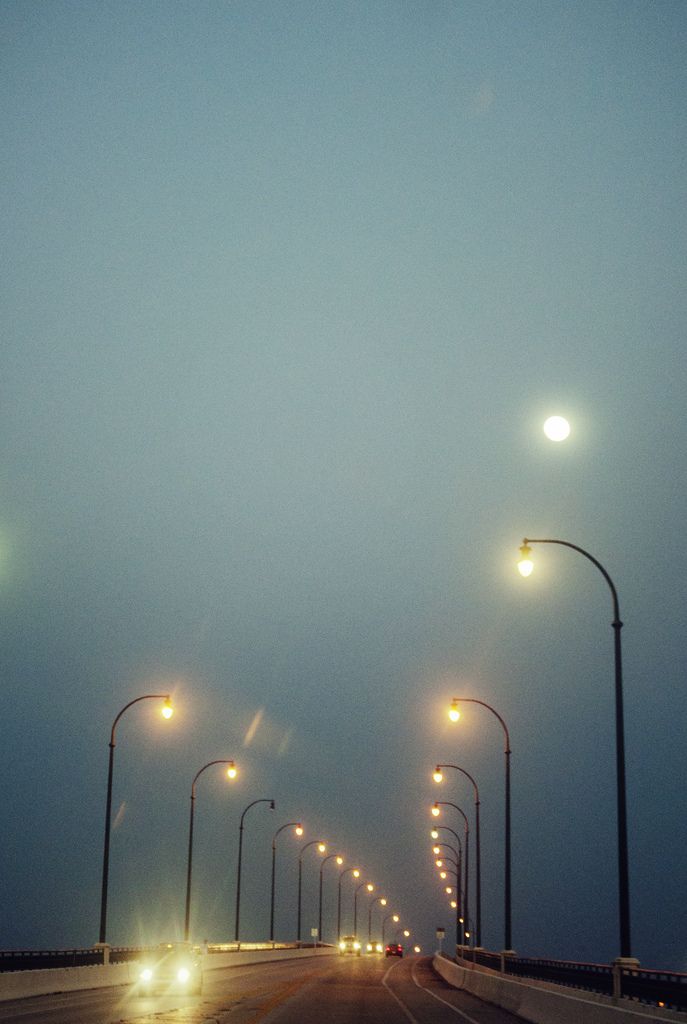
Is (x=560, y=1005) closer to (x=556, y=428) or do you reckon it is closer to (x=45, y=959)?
(x=556, y=428)

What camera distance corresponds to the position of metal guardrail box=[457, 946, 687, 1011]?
25422 millimetres

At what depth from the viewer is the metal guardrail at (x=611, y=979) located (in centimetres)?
2542

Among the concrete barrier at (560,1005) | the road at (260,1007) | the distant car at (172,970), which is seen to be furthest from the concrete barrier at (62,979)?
the concrete barrier at (560,1005)

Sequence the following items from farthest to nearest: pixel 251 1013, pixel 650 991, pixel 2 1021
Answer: pixel 650 991, pixel 251 1013, pixel 2 1021

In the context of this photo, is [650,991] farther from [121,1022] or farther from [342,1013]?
[121,1022]

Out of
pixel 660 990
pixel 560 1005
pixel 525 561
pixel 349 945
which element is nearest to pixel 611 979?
pixel 660 990

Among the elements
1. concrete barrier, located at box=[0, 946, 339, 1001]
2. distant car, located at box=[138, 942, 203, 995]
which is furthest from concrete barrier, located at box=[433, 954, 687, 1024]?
concrete barrier, located at box=[0, 946, 339, 1001]

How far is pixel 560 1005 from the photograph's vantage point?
24031mm

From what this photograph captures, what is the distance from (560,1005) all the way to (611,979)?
10469 mm

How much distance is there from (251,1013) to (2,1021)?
17.7 ft

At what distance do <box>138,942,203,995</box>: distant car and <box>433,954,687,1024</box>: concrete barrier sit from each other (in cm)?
836

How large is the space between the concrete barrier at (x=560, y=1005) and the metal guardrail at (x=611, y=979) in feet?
2.13

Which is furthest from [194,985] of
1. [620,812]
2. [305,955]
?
[305,955]

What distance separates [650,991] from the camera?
28734 millimetres
